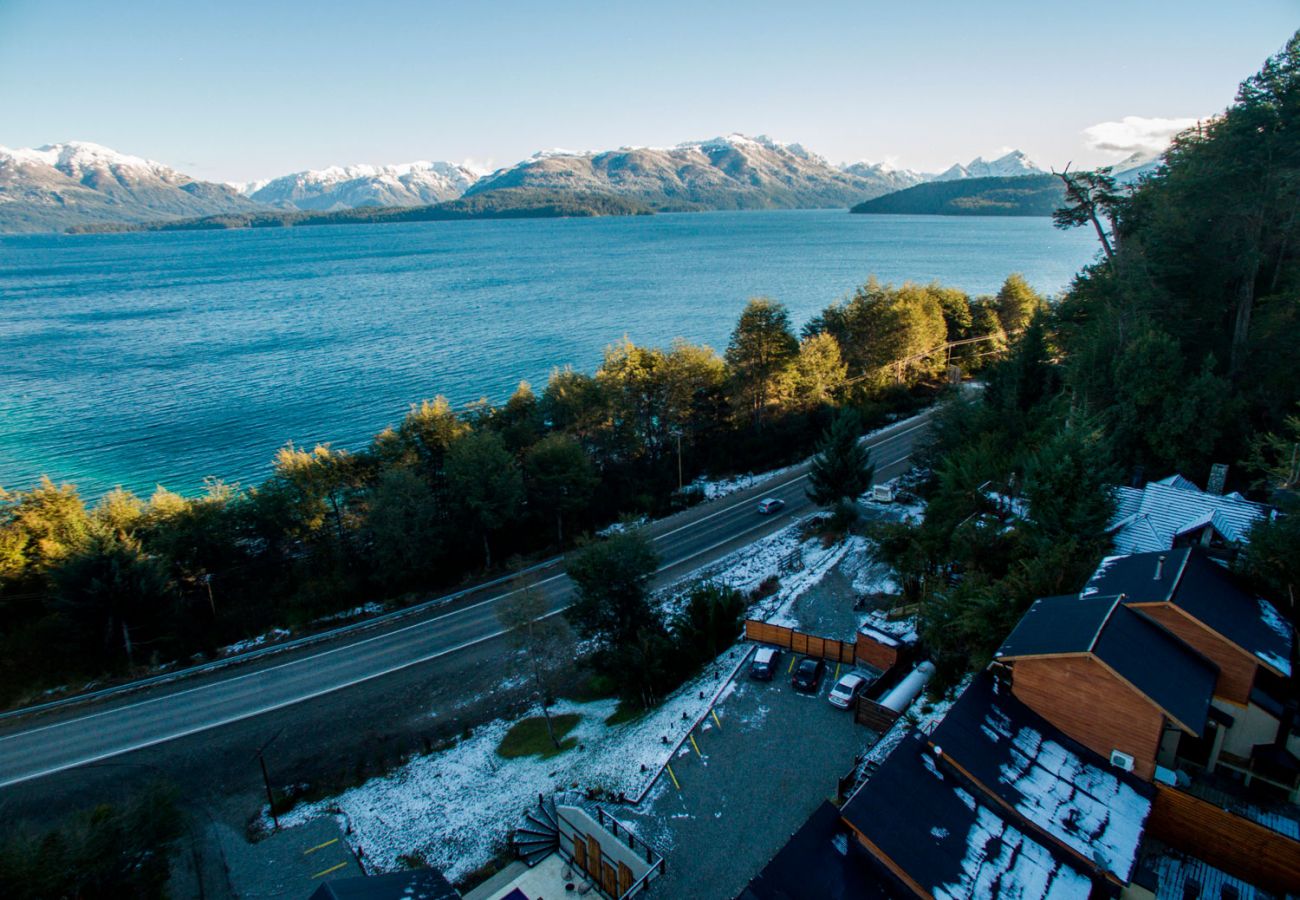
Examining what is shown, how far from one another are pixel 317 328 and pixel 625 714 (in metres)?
82.3

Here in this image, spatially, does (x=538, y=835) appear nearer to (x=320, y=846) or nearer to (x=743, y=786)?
(x=743, y=786)

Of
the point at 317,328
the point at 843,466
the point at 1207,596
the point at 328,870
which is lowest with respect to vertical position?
the point at 328,870

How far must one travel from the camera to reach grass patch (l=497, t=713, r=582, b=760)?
21094 mm

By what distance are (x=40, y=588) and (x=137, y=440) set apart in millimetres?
25650

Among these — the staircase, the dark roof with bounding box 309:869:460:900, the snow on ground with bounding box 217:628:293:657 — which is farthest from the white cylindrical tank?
the snow on ground with bounding box 217:628:293:657

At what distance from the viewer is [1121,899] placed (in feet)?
37.8

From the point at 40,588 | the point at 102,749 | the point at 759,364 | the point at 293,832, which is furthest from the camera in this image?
the point at 759,364

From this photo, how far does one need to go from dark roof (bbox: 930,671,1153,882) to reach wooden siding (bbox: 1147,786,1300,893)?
2.81ft

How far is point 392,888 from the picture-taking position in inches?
482

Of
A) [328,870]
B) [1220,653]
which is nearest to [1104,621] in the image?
[1220,653]

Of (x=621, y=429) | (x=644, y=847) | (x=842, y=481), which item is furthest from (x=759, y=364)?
(x=644, y=847)

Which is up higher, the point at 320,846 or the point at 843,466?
the point at 843,466

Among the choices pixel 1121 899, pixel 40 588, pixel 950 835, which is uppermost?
pixel 950 835

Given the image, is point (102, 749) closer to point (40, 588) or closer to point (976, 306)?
point (40, 588)
